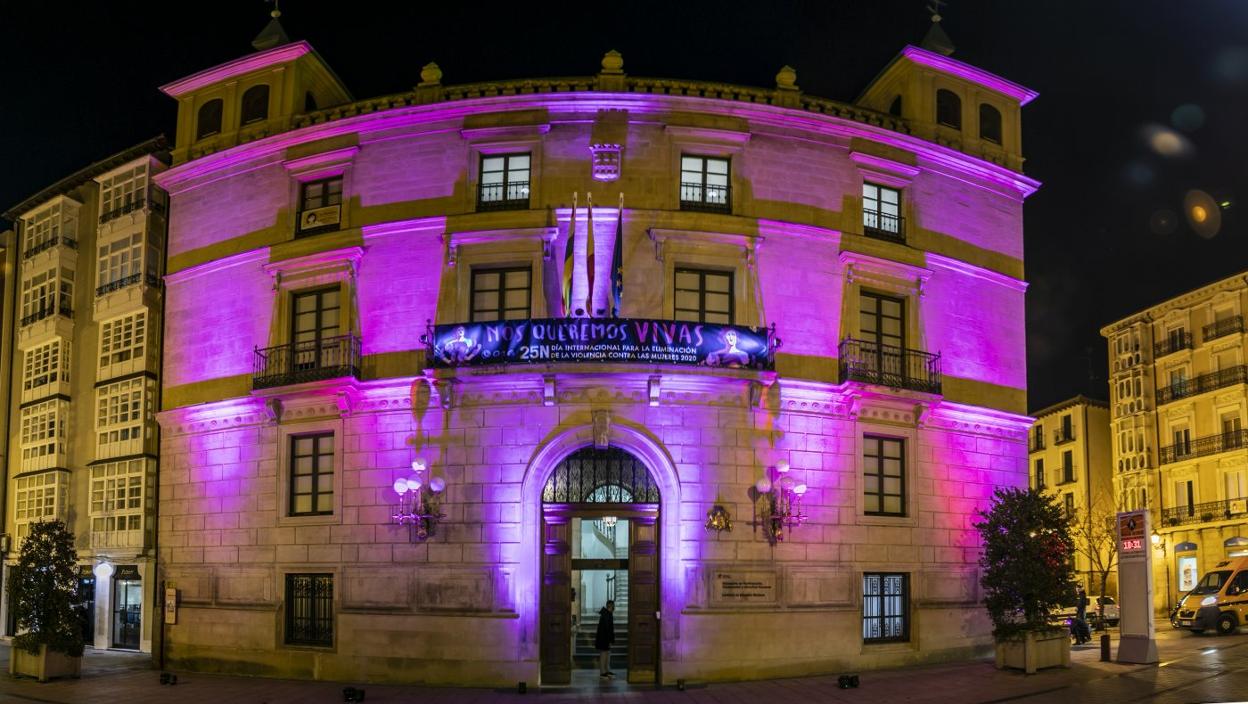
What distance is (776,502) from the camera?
26.8 meters

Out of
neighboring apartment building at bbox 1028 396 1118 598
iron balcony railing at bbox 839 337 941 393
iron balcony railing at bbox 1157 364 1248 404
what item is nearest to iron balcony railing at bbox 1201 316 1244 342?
iron balcony railing at bbox 1157 364 1248 404

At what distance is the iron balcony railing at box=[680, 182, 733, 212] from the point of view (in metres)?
27.8

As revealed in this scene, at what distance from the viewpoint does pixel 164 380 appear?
31656 mm

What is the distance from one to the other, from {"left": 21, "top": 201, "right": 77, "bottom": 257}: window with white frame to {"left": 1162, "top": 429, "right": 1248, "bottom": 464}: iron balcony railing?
53181 millimetres

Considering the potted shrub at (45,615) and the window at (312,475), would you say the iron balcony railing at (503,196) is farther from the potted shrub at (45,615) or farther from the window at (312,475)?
the potted shrub at (45,615)

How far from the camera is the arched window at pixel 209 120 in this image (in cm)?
3183

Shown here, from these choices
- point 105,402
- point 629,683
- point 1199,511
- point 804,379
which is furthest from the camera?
point 1199,511

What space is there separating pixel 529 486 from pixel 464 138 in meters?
8.83

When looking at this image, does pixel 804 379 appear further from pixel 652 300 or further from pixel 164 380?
pixel 164 380

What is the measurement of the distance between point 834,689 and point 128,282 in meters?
26.0

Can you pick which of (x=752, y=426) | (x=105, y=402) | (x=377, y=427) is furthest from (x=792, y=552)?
(x=105, y=402)

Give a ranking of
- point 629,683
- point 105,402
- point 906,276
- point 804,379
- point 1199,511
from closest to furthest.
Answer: point 629,683 < point 804,379 < point 906,276 < point 105,402 < point 1199,511

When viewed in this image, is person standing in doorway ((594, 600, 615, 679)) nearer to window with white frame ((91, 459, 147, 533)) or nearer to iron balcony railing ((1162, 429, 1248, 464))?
window with white frame ((91, 459, 147, 533))

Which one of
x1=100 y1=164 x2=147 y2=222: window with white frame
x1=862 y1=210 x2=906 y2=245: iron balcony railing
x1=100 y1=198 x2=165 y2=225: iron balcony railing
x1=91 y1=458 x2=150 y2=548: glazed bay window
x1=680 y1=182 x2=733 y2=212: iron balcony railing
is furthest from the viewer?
x1=100 y1=164 x2=147 y2=222: window with white frame
